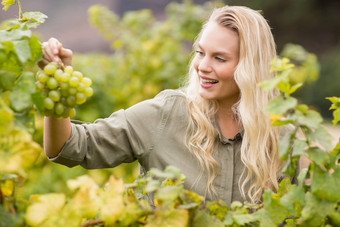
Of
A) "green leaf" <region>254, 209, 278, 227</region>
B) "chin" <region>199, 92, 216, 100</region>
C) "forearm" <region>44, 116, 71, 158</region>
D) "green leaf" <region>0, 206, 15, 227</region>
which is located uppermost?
"green leaf" <region>0, 206, 15, 227</region>

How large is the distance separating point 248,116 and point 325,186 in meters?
1.01

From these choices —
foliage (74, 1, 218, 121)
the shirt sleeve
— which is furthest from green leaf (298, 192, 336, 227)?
foliage (74, 1, 218, 121)

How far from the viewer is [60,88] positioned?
3.82 feet

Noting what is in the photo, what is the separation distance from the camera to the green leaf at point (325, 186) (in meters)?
0.97

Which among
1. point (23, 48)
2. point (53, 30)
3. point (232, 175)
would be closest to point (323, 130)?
point (23, 48)

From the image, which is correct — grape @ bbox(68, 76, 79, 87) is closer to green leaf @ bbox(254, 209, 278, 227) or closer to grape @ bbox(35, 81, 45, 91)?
grape @ bbox(35, 81, 45, 91)

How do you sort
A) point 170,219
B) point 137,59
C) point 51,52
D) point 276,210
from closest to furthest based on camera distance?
point 170,219 < point 276,210 < point 51,52 < point 137,59

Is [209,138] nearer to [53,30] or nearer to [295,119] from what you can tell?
[295,119]

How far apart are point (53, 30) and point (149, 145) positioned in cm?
755

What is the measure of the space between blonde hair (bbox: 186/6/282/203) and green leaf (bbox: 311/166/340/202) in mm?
844

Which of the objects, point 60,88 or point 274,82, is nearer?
point 274,82

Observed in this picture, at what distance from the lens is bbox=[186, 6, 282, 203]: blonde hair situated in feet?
6.16

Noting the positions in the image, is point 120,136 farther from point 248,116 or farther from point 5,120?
point 5,120

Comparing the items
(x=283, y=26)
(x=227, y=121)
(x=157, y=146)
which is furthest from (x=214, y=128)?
(x=283, y=26)
